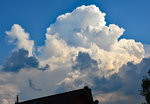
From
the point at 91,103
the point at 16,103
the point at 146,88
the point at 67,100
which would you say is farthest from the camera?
the point at 146,88

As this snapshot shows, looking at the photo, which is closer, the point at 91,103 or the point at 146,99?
the point at 91,103

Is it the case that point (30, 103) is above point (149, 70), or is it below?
below

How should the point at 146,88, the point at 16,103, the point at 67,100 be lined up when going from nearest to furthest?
1. the point at 67,100
2. the point at 16,103
3. the point at 146,88

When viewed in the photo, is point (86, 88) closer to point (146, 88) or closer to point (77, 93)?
point (77, 93)

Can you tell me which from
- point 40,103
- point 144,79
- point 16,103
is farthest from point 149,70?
point 16,103

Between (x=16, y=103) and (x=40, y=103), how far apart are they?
30.5ft

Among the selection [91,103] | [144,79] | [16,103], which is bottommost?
[91,103]

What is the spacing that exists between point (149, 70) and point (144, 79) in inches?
109

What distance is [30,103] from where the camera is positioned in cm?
4184

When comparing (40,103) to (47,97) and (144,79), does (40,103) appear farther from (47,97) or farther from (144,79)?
(144,79)

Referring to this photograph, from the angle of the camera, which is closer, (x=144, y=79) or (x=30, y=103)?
(x=30, y=103)

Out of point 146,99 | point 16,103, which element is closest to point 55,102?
point 16,103

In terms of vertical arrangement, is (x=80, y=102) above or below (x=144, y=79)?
below

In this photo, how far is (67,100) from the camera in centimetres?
3772
